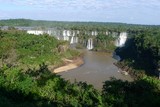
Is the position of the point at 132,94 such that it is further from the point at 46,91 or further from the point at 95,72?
the point at 95,72

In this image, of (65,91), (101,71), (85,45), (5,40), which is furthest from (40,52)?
(65,91)

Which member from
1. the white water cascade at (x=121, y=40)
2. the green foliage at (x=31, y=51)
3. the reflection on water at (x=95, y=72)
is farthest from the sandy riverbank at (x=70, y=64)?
the white water cascade at (x=121, y=40)

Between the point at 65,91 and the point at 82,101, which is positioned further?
the point at 65,91

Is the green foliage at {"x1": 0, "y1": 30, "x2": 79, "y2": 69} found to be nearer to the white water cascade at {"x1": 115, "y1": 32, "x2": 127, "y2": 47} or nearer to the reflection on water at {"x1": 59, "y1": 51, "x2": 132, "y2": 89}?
the reflection on water at {"x1": 59, "y1": 51, "x2": 132, "y2": 89}

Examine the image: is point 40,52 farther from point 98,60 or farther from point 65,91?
point 65,91

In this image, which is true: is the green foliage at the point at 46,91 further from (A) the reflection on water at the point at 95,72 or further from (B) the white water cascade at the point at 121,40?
(B) the white water cascade at the point at 121,40

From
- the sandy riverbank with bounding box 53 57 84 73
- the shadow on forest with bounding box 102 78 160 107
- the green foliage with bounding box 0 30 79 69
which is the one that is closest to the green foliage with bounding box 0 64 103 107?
the shadow on forest with bounding box 102 78 160 107

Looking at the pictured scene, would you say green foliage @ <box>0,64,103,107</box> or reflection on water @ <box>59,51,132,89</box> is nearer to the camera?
green foliage @ <box>0,64,103,107</box>
